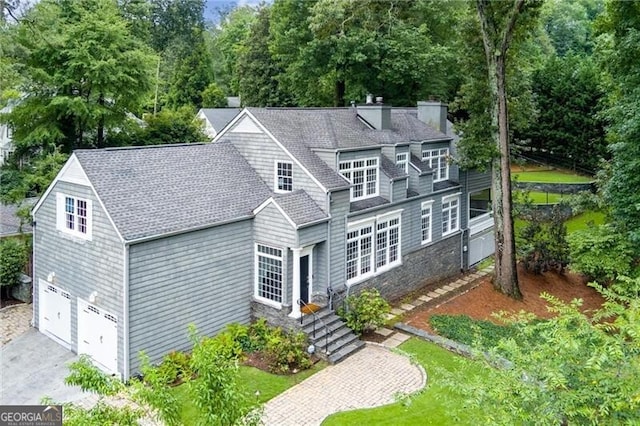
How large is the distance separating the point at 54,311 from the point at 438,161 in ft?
56.1

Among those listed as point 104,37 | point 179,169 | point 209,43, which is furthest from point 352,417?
point 209,43

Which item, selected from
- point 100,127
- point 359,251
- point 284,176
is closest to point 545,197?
point 359,251

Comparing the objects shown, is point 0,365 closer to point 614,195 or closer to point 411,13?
point 614,195

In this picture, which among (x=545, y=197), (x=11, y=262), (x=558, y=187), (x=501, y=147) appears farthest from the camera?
(x=558, y=187)

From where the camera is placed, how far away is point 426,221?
928 inches

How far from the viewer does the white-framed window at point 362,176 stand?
19.5 meters

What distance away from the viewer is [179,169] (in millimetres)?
17234

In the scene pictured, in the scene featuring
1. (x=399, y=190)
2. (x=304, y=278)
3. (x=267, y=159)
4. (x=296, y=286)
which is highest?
(x=267, y=159)

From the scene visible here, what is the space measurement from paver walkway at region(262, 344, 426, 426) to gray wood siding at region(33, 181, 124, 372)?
4.72 metres

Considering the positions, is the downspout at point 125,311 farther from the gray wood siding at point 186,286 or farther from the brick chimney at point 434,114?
the brick chimney at point 434,114

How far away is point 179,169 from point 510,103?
15.3 metres

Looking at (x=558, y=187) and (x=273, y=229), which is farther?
(x=558, y=187)

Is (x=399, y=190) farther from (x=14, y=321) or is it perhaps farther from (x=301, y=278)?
(x=14, y=321)

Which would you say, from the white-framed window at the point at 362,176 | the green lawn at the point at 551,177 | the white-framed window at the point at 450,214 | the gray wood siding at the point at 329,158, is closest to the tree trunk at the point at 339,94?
the green lawn at the point at 551,177
